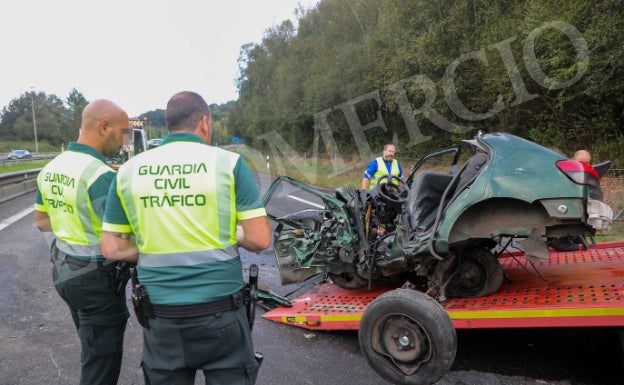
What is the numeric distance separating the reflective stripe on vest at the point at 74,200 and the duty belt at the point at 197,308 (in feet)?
2.81

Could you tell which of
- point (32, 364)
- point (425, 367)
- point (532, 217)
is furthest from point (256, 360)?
point (32, 364)

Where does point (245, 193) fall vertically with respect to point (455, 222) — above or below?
above

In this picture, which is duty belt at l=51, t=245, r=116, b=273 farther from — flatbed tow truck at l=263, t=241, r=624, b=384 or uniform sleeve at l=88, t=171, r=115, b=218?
flatbed tow truck at l=263, t=241, r=624, b=384

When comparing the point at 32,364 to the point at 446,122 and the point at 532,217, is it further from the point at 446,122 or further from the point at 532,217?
the point at 446,122

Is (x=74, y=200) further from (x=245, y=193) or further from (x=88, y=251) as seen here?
(x=245, y=193)

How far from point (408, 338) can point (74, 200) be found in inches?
87.7

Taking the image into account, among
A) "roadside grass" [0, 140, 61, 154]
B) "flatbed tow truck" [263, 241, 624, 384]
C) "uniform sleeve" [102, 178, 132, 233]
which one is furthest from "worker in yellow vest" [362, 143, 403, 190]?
"roadside grass" [0, 140, 61, 154]

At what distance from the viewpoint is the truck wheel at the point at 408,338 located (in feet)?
9.30

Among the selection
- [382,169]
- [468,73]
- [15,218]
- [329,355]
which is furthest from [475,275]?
[468,73]

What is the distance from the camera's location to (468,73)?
656 inches

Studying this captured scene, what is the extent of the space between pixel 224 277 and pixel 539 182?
2.22m

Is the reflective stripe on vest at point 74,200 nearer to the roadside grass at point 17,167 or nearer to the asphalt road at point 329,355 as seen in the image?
the asphalt road at point 329,355

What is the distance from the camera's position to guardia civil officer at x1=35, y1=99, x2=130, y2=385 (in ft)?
8.00

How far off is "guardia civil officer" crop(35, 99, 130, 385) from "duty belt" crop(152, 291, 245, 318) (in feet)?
2.44
